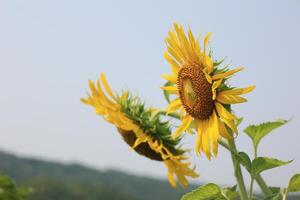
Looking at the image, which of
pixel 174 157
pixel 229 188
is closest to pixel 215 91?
pixel 229 188

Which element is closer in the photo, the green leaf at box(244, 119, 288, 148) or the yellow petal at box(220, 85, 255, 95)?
the yellow petal at box(220, 85, 255, 95)

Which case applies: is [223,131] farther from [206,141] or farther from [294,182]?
[294,182]

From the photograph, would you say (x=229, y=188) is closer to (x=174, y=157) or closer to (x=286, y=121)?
(x=286, y=121)

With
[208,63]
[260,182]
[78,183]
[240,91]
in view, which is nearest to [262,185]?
[260,182]

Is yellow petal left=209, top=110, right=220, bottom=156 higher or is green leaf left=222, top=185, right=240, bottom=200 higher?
yellow petal left=209, top=110, right=220, bottom=156

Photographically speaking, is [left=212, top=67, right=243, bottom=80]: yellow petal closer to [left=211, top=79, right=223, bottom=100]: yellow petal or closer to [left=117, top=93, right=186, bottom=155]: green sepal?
[left=211, top=79, right=223, bottom=100]: yellow petal

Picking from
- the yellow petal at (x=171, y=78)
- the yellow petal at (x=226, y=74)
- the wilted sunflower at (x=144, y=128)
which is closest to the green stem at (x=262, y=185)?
the yellow petal at (x=226, y=74)

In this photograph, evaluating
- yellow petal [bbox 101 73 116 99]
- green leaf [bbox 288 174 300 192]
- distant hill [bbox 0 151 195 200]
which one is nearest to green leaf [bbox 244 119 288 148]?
green leaf [bbox 288 174 300 192]
